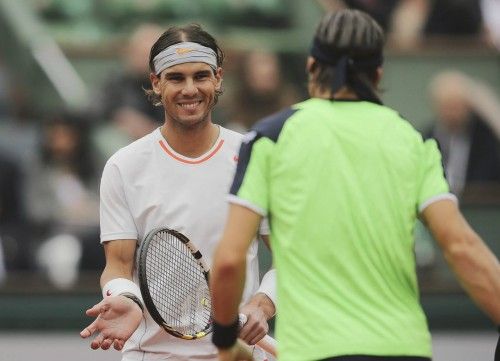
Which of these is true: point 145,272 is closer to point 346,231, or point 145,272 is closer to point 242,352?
point 242,352

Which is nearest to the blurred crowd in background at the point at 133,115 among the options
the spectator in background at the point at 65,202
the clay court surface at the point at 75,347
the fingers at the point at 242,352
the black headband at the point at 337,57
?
the spectator in background at the point at 65,202

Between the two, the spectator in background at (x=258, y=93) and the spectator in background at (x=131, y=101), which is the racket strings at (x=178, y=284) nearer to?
the spectator in background at (x=131, y=101)

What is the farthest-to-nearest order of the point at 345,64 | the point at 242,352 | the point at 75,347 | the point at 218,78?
the point at 75,347 → the point at 218,78 → the point at 242,352 → the point at 345,64

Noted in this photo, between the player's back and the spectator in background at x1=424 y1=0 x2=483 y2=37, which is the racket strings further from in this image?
the spectator in background at x1=424 y1=0 x2=483 y2=37

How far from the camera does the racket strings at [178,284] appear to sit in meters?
5.21

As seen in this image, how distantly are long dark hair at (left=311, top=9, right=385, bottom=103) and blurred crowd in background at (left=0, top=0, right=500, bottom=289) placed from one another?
6.08 m

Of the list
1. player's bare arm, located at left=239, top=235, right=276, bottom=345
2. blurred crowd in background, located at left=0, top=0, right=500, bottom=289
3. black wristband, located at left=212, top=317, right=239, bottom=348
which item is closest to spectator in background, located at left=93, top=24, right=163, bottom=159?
blurred crowd in background, located at left=0, top=0, right=500, bottom=289

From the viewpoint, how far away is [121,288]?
5211 millimetres

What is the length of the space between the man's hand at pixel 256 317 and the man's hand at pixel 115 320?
0.36 metres

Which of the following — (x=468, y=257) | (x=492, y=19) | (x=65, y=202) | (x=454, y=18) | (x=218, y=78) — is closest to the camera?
(x=468, y=257)

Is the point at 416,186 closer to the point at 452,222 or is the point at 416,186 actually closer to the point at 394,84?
the point at 452,222

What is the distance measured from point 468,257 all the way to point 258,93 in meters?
6.49

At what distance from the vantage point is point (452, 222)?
13.6 ft

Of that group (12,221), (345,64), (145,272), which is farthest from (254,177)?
(12,221)
